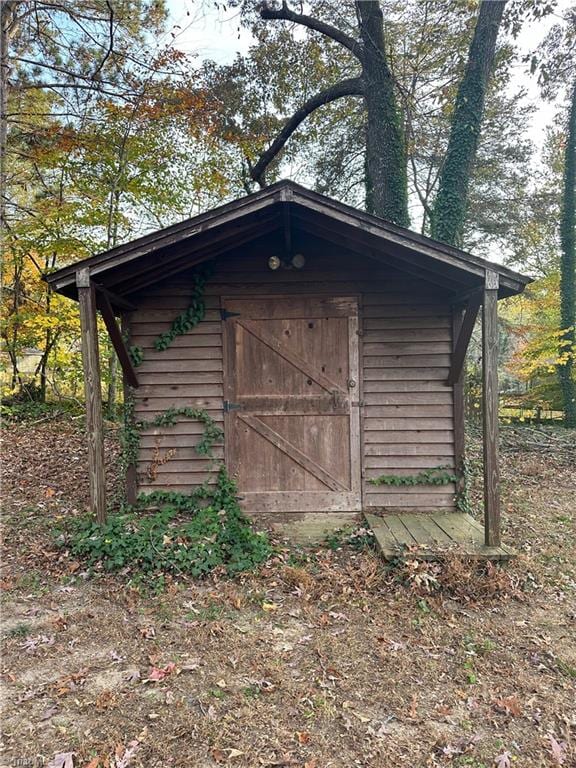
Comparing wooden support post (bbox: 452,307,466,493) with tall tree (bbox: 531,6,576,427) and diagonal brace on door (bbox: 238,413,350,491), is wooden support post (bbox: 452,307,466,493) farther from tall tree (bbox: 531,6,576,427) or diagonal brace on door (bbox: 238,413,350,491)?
tall tree (bbox: 531,6,576,427)

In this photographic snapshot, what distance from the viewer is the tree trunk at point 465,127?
20.2 ft

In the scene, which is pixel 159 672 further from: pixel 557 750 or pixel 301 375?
pixel 301 375

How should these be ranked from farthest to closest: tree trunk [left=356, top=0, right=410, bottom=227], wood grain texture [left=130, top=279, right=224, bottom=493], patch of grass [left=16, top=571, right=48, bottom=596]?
tree trunk [left=356, top=0, right=410, bottom=227], wood grain texture [left=130, top=279, right=224, bottom=493], patch of grass [left=16, top=571, right=48, bottom=596]

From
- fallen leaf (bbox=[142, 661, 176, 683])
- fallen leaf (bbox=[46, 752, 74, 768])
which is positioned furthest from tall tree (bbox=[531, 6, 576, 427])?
fallen leaf (bbox=[46, 752, 74, 768])

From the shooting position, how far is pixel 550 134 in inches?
485

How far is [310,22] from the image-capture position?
24.3 feet

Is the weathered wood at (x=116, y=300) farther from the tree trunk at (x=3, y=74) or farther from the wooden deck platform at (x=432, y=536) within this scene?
the tree trunk at (x=3, y=74)

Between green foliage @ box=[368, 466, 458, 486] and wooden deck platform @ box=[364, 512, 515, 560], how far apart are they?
337 millimetres

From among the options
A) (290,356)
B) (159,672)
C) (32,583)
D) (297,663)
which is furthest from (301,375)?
(32,583)

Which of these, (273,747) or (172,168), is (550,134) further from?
(273,747)

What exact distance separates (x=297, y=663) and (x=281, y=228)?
12.5 ft

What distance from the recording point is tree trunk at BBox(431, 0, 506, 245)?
6172 mm

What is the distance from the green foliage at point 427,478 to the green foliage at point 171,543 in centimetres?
152

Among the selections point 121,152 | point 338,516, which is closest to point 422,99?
point 121,152
